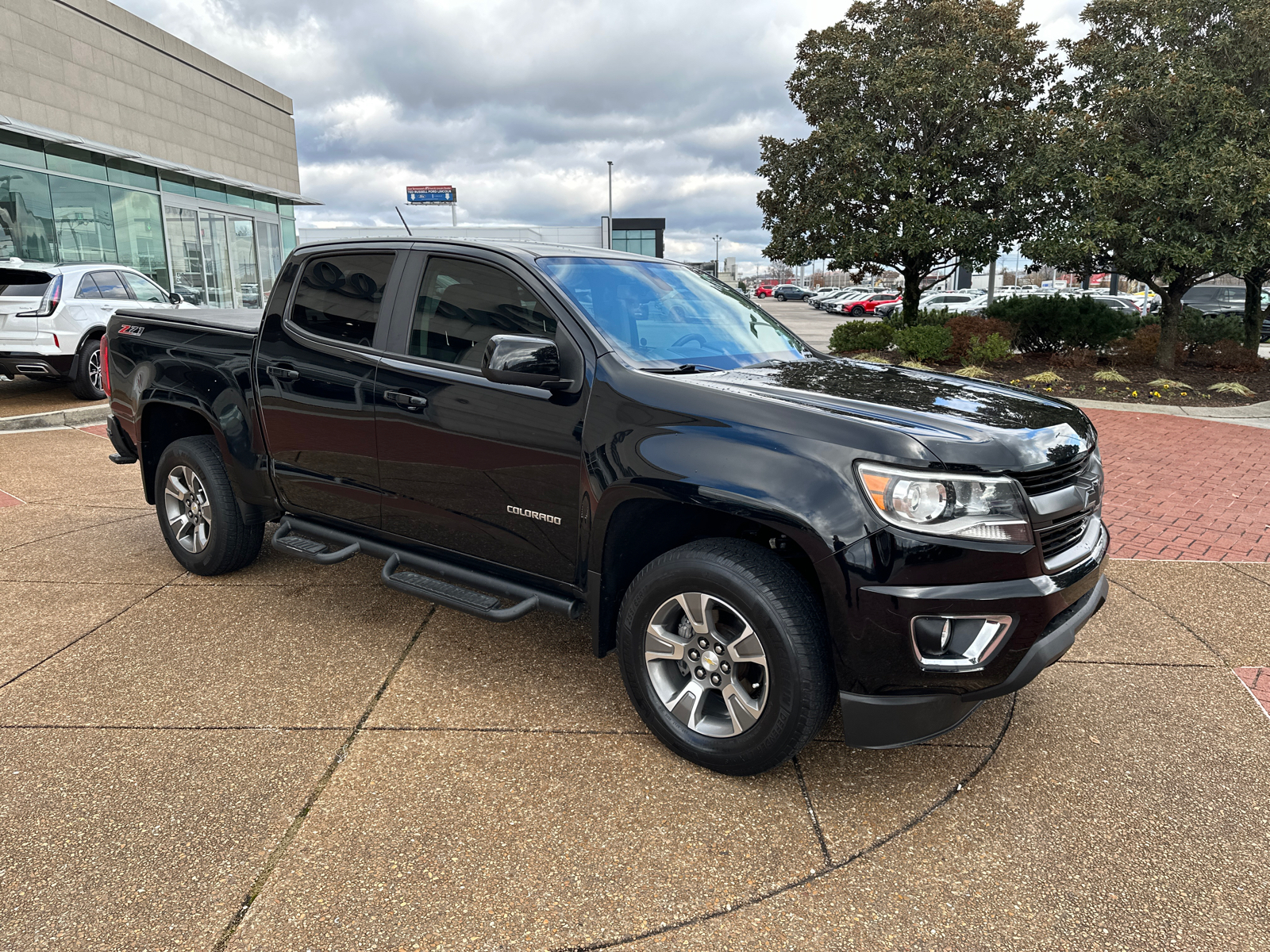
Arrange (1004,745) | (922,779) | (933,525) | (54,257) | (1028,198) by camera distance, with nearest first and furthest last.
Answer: (933,525)
(922,779)
(1004,745)
(1028,198)
(54,257)

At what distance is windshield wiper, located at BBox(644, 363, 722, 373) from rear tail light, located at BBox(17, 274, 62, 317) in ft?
33.6

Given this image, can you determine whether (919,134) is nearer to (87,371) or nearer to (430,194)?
(87,371)

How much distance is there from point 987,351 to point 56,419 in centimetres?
1305

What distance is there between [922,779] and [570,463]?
172 centimetres

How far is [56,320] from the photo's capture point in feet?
33.8

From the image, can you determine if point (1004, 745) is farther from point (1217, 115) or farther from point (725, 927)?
point (1217, 115)

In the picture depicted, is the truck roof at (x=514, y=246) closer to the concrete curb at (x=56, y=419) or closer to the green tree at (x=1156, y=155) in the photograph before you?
the concrete curb at (x=56, y=419)

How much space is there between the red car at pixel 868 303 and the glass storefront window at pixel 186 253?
3370cm

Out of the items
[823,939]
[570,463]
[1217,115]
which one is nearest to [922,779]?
[823,939]

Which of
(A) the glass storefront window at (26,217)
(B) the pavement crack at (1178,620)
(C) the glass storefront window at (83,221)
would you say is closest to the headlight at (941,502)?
(B) the pavement crack at (1178,620)

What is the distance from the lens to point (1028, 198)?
14.1 meters

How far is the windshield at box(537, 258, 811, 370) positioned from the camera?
3.38 meters

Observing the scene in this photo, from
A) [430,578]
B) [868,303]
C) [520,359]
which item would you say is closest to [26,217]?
[430,578]

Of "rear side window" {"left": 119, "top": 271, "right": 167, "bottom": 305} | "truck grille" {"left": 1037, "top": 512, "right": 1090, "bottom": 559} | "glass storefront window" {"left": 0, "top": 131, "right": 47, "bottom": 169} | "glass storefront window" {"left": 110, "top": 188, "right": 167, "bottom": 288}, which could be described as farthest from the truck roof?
"glass storefront window" {"left": 110, "top": 188, "right": 167, "bottom": 288}
